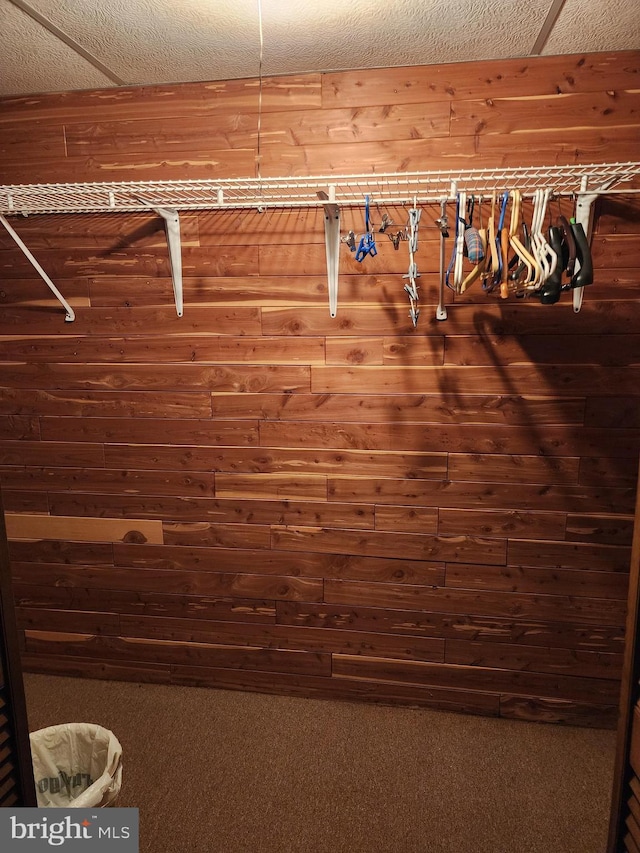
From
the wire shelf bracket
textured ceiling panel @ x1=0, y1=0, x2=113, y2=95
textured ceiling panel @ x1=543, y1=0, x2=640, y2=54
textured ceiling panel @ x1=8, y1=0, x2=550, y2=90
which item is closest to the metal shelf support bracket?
the wire shelf bracket

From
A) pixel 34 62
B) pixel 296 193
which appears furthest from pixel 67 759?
pixel 34 62

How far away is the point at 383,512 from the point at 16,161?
1.98 meters

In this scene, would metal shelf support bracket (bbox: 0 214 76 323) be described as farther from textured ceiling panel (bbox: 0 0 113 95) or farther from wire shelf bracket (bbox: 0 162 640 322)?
textured ceiling panel (bbox: 0 0 113 95)

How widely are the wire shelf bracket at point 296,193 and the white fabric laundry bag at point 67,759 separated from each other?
154cm

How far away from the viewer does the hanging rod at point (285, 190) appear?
187 centimetres

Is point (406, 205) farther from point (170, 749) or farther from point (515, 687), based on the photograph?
point (170, 749)

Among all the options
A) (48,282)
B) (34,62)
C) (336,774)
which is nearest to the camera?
(34,62)

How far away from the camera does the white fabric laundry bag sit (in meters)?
1.94

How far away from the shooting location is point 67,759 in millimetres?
1984

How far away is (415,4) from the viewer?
1.59m

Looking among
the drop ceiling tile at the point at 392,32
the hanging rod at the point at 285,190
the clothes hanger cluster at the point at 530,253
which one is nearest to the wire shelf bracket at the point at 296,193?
the hanging rod at the point at 285,190

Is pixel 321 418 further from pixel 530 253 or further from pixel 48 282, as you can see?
pixel 48 282

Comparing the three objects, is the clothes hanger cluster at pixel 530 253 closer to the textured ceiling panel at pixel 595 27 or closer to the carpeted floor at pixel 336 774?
the textured ceiling panel at pixel 595 27

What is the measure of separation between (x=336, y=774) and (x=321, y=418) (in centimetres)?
129
